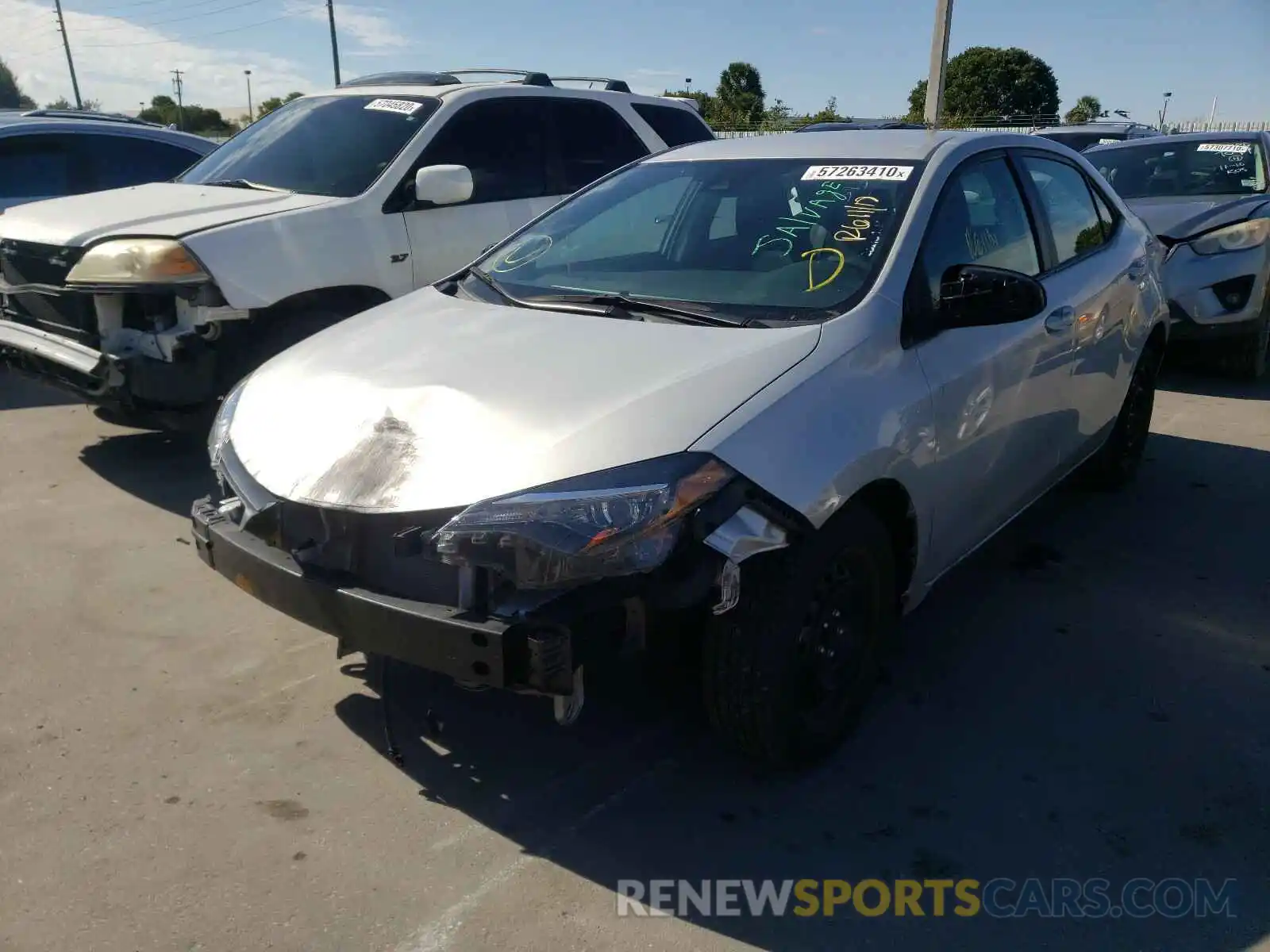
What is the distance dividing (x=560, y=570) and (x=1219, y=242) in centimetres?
702

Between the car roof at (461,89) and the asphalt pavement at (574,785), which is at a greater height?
the car roof at (461,89)

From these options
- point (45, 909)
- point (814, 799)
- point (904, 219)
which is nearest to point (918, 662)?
point (814, 799)

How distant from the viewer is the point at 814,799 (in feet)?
9.40

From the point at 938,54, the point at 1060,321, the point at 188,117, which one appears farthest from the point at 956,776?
the point at 188,117

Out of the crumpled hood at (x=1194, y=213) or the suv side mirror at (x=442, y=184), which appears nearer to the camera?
the suv side mirror at (x=442, y=184)

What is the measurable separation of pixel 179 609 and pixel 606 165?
13.1 ft

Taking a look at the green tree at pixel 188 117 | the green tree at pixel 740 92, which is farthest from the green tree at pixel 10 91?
the green tree at pixel 740 92

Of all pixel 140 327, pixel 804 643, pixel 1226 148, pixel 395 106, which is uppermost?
pixel 395 106

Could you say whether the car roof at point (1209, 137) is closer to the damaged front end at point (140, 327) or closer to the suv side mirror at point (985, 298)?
the suv side mirror at point (985, 298)

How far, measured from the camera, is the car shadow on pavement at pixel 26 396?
6.79m

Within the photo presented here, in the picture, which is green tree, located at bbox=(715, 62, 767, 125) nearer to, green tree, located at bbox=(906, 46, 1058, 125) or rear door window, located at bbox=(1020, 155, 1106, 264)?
green tree, located at bbox=(906, 46, 1058, 125)

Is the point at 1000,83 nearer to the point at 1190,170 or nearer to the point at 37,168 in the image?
the point at 1190,170

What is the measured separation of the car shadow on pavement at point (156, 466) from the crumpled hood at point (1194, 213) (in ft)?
21.0

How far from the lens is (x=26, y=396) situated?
703 centimetres
